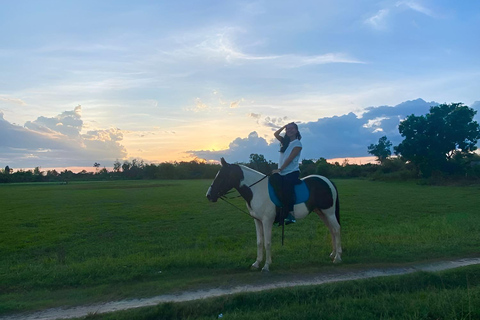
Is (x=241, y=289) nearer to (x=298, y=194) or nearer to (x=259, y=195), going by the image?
(x=259, y=195)

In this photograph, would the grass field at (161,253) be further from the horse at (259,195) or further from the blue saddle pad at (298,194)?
the blue saddle pad at (298,194)

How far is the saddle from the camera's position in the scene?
22.5 feet

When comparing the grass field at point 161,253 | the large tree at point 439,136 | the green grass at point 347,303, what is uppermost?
the large tree at point 439,136

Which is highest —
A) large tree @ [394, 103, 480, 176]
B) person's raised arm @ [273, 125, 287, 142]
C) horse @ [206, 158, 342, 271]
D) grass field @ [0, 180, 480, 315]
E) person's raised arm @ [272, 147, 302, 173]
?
large tree @ [394, 103, 480, 176]

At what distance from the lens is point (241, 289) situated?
570 centimetres

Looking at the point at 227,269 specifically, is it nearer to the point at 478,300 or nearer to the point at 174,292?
the point at 174,292

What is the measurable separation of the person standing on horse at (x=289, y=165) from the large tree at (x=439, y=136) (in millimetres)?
49385

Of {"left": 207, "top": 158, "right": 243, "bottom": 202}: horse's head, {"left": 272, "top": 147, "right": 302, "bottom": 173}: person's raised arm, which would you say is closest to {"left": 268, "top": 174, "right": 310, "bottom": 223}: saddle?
{"left": 272, "top": 147, "right": 302, "bottom": 173}: person's raised arm

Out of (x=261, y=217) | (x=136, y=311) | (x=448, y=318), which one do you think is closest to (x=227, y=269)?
(x=261, y=217)

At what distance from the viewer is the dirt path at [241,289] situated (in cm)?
499

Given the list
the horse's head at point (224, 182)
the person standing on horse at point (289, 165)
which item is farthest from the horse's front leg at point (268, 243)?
the horse's head at point (224, 182)

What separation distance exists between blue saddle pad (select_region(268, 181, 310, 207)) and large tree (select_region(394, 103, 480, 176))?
161ft

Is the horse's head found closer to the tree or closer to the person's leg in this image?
the person's leg

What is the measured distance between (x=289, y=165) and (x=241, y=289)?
8.36 feet
